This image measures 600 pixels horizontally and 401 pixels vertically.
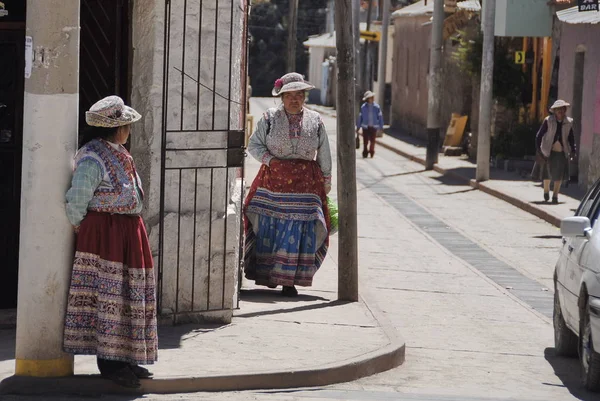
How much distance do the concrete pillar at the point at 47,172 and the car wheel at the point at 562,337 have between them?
3.84 m

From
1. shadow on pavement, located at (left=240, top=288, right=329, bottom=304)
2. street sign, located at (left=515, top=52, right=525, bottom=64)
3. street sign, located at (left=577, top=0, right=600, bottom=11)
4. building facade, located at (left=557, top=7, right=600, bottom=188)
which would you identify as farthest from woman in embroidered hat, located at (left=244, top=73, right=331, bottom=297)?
street sign, located at (left=515, top=52, right=525, bottom=64)

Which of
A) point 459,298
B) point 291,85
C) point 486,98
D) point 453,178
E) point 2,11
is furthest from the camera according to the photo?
point 453,178

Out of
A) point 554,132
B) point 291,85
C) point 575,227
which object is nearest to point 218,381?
point 575,227

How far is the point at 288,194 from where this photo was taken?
37.3 ft

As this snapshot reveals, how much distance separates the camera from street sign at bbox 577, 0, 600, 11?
22.5 meters

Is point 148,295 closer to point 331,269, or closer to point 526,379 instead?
point 526,379

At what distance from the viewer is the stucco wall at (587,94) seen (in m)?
24.2

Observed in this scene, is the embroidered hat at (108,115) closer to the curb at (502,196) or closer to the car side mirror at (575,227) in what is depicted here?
the car side mirror at (575,227)

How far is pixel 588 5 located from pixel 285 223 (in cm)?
1272

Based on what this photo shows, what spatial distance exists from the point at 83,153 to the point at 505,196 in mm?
16854

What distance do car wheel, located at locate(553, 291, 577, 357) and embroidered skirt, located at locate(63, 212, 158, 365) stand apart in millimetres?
3437

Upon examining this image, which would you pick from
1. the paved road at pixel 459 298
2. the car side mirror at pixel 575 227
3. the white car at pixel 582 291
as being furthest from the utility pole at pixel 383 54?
the car side mirror at pixel 575 227

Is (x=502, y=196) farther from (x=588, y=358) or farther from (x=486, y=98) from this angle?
(x=588, y=358)

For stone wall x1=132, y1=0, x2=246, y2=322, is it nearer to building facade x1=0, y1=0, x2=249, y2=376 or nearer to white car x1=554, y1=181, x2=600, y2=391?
building facade x1=0, y1=0, x2=249, y2=376
